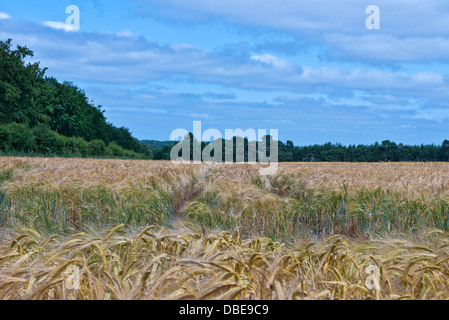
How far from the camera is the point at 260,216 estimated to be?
7340 millimetres

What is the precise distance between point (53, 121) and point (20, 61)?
13.7 m

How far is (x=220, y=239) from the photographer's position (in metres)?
3.18

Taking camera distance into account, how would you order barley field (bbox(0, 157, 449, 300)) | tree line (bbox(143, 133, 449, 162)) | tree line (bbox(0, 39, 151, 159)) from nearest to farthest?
barley field (bbox(0, 157, 449, 300)) < tree line (bbox(0, 39, 151, 159)) < tree line (bbox(143, 133, 449, 162))

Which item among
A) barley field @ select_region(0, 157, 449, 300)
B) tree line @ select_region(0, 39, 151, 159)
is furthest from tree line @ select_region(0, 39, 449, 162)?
barley field @ select_region(0, 157, 449, 300)

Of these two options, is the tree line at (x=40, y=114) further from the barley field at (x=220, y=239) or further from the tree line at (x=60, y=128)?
the barley field at (x=220, y=239)

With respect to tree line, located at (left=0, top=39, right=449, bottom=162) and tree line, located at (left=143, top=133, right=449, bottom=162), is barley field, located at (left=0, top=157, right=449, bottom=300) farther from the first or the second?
tree line, located at (left=143, top=133, right=449, bottom=162)

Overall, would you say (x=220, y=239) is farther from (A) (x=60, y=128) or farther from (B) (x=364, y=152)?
(A) (x=60, y=128)

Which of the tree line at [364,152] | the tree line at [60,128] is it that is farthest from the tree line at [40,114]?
the tree line at [364,152]

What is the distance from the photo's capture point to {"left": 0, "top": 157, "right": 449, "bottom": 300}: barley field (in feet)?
7.45

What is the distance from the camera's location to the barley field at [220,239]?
2.27 metres

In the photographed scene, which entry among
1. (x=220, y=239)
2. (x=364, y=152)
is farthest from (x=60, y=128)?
(x=220, y=239)
